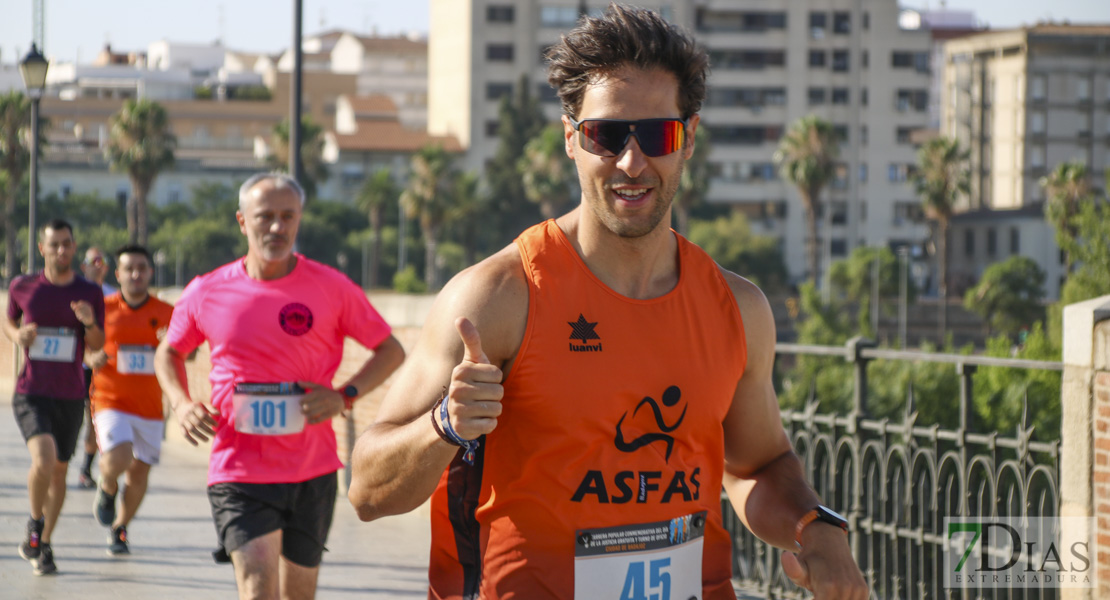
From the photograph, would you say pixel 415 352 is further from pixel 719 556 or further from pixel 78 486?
pixel 78 486

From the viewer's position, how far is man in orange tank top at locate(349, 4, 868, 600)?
2830mm

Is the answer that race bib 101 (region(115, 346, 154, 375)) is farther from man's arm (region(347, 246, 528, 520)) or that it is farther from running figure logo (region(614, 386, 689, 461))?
running figure logo (region(614, 386, 689, 461))

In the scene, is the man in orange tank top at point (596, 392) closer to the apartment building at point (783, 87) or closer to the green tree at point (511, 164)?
the green tree at point (511, 164)

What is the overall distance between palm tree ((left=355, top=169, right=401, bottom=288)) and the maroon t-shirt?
8244 centimetres

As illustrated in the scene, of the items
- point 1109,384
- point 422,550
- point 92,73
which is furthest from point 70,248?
point 92,73

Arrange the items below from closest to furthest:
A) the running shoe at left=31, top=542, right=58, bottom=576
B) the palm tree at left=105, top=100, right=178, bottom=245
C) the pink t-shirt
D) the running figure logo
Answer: the running figure logo < the pink t-shirt < the running shoe at left=31, top=542, right=58, bottom=576 < the palm tree at left=105, top=100, right=178, bottom=245

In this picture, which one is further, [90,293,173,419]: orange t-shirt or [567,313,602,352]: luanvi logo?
[90,293,173,419]: orange t-shirt

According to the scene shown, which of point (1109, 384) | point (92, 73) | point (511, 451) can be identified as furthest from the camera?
point (92, 73)

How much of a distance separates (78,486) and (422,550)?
4.46 meters

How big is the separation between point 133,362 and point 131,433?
0.52 meters

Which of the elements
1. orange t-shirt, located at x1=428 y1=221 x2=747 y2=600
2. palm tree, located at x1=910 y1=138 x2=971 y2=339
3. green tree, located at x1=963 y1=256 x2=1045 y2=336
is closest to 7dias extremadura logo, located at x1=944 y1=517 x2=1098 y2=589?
orange t-shirt, located at x1=428 y1=221 x2=747 y2=600

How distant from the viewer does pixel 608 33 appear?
2.94 m

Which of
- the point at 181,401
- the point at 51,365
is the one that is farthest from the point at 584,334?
the point at 51,365

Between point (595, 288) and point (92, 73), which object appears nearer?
point (595, 288)
